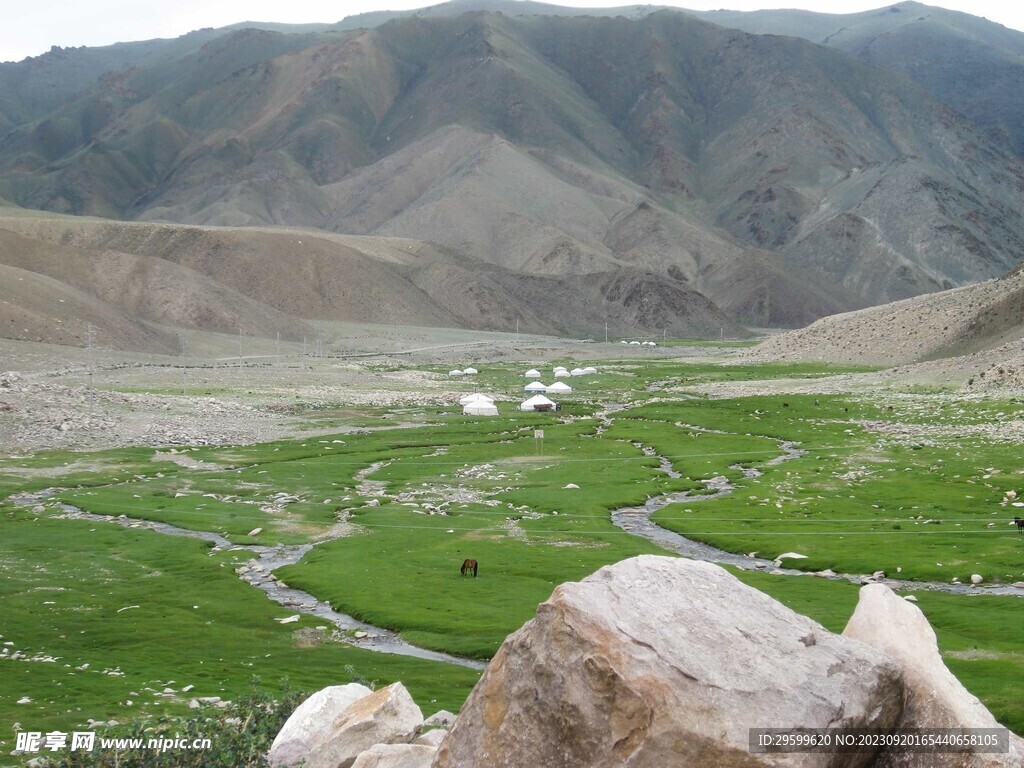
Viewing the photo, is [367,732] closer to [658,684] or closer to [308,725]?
Answer: [308,725]

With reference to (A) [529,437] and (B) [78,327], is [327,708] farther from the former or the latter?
(B) [78,327]

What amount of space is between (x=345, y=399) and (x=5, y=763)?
7603 cm

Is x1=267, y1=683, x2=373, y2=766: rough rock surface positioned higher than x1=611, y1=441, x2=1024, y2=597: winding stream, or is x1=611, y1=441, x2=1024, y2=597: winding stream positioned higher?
x1=267, y1=683, x2=373, y2=766: rough rock surface

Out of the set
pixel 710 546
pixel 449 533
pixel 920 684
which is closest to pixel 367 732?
pixel 920 684

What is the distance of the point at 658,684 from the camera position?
33.0ft

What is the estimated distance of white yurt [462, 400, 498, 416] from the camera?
79.8 meters

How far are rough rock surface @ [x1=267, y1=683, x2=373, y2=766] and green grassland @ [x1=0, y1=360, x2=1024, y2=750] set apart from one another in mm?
5394

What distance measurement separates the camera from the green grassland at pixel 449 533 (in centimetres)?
2291

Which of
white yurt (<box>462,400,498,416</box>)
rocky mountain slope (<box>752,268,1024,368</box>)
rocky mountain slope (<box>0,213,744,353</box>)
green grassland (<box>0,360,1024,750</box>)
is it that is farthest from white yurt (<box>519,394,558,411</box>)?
rocky mountain slope (<box>0,213,744,353</box>)

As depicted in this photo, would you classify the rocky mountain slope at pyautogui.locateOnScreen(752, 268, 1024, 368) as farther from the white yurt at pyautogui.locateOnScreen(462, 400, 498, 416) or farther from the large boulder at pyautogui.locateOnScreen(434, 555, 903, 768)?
the large boulder at pyautogui.locateOnScreen(434, 555, 903, 768)

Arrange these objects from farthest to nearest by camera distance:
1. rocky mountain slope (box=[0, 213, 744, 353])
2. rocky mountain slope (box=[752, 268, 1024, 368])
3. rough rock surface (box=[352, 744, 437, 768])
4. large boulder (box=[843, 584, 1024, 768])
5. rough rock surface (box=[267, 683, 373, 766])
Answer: rocky mountain slope (box=[0, 213, 744, 353]) → rocky mountain slope (box=[752, 268, 1024, 368]) → rough rock surface (box=[267, 683, 373, 766]) → rough rock surface (box=[352, 744, 437, 768]) → large boulder (box=[843, 584, 1024, 768])

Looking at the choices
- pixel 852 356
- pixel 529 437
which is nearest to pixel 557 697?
pixel 529 437

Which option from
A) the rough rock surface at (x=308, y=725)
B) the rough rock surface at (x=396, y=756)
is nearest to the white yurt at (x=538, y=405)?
the rough rock surface at (x=308, y=725)

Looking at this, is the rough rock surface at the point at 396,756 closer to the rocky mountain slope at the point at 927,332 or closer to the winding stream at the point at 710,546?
the winding stream at the point at 710,546
